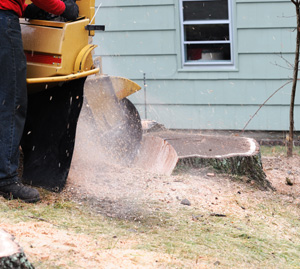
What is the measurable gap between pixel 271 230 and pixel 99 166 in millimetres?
1726

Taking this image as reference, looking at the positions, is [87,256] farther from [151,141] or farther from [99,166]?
[151,141]

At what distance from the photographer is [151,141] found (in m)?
5.81

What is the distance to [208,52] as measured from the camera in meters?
8.09

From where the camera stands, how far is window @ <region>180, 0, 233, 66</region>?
25.9ft

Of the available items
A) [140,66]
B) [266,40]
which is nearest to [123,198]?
[140,66]

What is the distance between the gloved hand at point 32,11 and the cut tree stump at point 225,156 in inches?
79.2

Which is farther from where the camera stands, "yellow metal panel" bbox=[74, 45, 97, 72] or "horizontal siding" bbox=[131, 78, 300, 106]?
"horizontal siding" bbox=[131, 78, 300, 106]

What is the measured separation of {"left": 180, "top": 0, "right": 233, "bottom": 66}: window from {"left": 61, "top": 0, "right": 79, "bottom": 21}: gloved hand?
405cm

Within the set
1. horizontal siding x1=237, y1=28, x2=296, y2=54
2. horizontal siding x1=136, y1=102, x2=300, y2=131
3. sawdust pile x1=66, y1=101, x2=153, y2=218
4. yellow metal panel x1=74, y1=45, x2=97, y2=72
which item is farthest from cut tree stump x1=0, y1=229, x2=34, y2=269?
horizontal siding x1=237, y1=28, x2=296, y2=54

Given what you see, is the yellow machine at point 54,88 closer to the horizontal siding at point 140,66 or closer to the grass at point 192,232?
the grass at point 192,232

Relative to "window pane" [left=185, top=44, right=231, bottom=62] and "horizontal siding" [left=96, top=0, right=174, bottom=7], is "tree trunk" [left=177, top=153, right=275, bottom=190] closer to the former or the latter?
"window pane" [left=185, top=44, right=231, bottom=62]

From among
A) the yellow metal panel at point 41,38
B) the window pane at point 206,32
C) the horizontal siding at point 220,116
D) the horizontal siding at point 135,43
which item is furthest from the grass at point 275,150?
the yellow metal panel at point 41,38

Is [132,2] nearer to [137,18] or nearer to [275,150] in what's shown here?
[137,18]

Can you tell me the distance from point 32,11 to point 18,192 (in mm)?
1322
